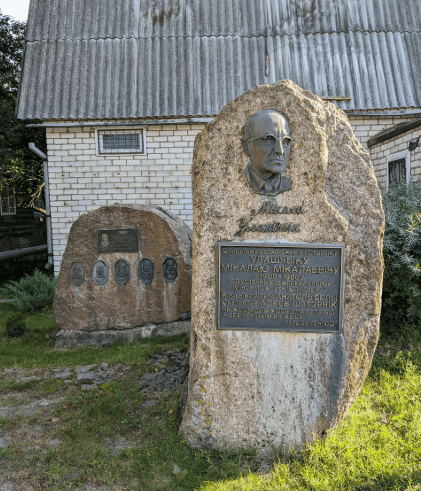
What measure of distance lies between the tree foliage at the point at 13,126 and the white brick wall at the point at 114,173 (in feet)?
14.6

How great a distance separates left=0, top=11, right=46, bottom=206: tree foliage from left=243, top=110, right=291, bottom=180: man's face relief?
11.6m

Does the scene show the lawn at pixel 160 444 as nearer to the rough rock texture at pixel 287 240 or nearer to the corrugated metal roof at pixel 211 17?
the rough rock texture at pixel 287 240

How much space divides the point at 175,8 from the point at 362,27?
176 inches

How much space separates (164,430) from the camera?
3.05 metres

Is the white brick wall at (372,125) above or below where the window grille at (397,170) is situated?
above

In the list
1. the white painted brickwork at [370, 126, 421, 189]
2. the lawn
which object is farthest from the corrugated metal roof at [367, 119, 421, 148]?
the lawn

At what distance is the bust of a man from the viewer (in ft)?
8.47

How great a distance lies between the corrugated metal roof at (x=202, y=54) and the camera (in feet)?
28.6

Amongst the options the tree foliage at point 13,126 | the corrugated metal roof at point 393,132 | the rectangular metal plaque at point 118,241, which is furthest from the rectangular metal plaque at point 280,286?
the tree foliage at point 13,126

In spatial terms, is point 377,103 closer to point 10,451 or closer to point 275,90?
point 275,90

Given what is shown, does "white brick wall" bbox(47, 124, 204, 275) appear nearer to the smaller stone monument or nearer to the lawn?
the smaller stone monument

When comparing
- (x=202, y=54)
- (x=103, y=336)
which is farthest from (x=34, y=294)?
(x=202, y=54)

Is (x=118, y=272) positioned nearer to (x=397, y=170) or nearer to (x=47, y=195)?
(x=47, y=195)

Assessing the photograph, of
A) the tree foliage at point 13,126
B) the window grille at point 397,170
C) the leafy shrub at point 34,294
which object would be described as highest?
the tree foliage at point 13,126
